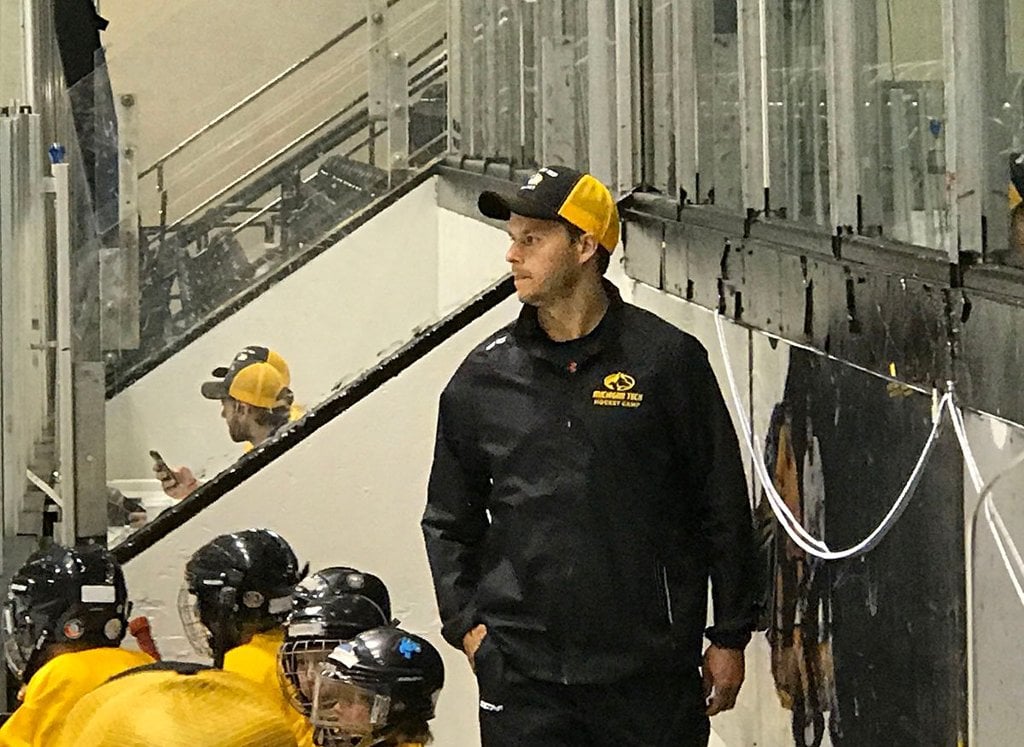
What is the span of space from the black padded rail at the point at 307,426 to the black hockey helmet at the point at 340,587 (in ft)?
3.58

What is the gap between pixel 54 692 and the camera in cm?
386

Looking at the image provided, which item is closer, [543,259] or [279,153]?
[543,259]

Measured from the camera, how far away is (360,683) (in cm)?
333

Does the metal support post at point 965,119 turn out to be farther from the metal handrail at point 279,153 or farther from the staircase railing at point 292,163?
the metal handrail at point 279,153

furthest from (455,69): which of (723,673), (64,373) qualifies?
(723,673)

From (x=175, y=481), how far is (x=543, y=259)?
3.18 meters

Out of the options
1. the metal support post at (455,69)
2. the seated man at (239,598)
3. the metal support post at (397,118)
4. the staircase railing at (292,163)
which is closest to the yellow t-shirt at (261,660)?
the seated man at (239,598)

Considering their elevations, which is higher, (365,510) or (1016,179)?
(1016,179)

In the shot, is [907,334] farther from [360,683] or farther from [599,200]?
[360,683]

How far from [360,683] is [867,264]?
117 cm

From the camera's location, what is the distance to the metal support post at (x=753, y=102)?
153 inches

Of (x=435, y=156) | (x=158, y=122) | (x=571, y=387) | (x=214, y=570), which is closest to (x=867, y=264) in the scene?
(x=571, y=387)

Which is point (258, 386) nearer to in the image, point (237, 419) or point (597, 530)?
point (237, 419)

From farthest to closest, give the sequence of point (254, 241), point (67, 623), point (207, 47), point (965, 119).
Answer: point (207, 47) → point (254, 241) → point (67, 623) → point (965, 119)
